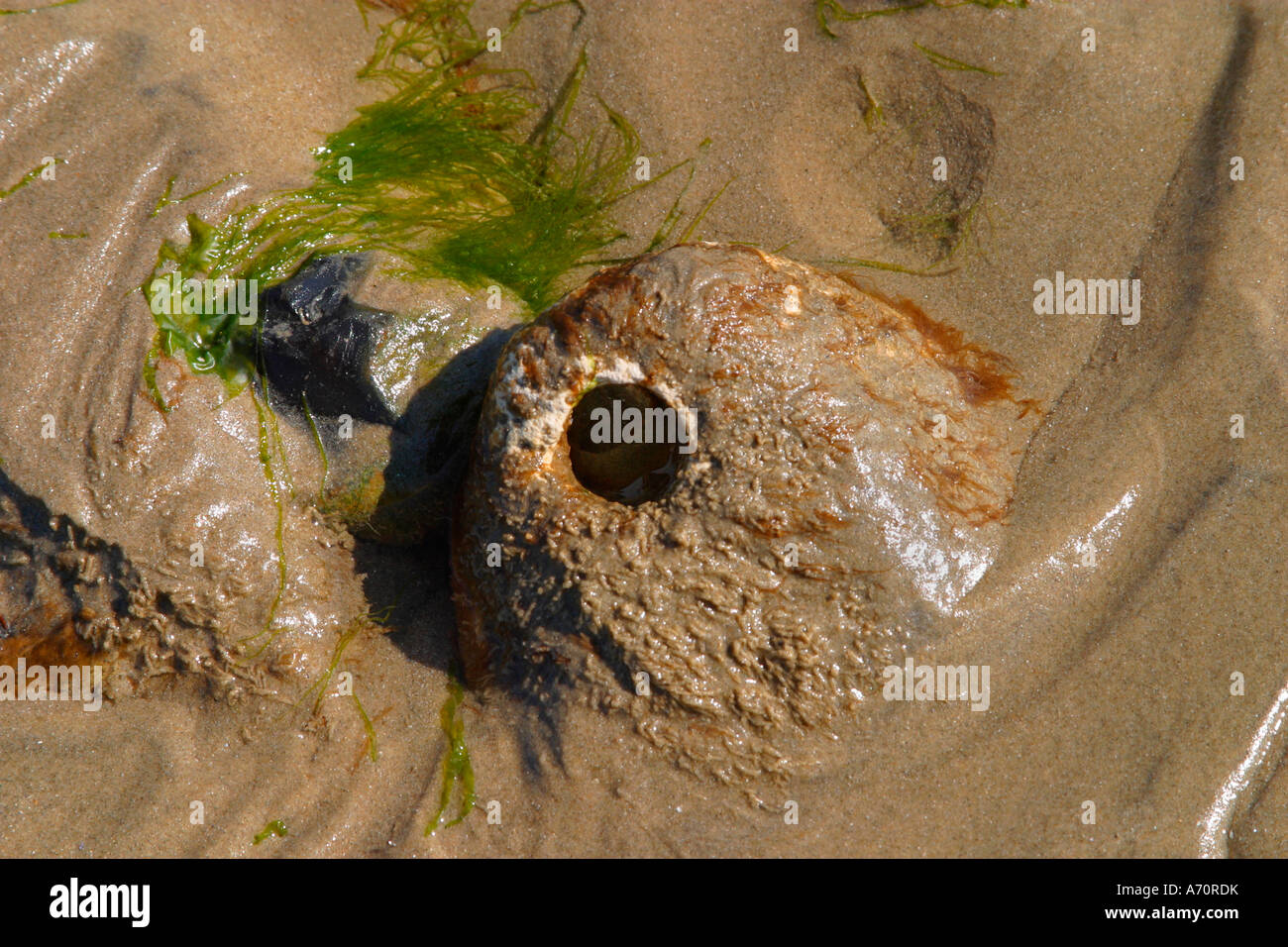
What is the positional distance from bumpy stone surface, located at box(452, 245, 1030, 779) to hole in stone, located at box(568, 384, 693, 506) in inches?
2.8

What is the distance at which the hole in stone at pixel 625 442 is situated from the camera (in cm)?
283

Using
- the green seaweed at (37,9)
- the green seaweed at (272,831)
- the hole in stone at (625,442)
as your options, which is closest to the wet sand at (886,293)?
the green seaweed at (272,831)

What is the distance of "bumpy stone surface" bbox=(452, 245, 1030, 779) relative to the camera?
2.76 metres

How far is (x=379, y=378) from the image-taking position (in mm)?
3209

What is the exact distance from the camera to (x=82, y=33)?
354 cm

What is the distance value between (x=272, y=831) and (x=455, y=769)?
0.66 m

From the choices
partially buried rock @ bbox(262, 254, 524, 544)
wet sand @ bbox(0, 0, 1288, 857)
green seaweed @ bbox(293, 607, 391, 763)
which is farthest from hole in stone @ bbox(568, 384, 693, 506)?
green seaweed @ bbox(293, 607, 391, 763)

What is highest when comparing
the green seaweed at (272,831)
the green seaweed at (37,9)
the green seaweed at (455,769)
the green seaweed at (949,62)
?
the green seaweed at (37,9)

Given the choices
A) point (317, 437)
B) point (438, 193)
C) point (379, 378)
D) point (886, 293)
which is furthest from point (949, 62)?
point (317, 437)

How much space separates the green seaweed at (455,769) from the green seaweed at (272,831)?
524 millimetres

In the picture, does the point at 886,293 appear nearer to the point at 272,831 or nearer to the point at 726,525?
the point at 726,525

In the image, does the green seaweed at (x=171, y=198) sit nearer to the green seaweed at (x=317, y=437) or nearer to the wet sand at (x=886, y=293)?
the wet sand at (x=886, y=293)

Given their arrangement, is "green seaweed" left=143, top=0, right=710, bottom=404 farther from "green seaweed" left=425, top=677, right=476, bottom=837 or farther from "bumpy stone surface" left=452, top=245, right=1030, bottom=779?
"green seaweed" left=425, top=677, right=476, bottom=837

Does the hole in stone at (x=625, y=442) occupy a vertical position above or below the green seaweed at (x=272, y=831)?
above
